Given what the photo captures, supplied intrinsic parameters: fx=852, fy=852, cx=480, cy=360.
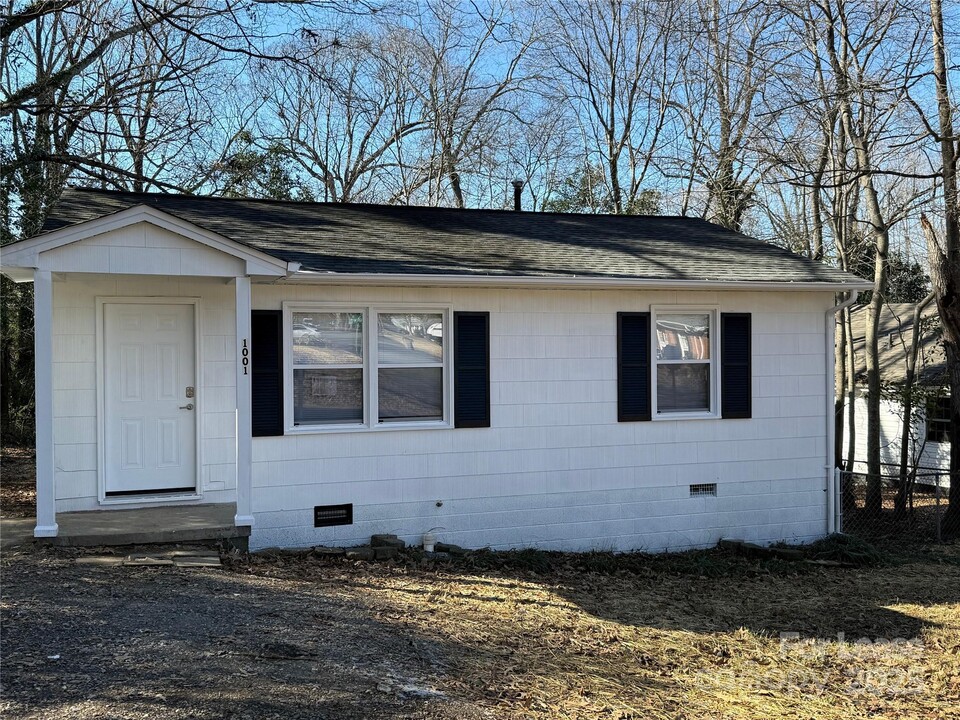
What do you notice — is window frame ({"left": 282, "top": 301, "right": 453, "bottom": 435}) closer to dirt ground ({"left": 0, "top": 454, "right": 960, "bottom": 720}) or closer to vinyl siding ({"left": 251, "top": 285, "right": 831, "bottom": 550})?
vinyl siding ({"left": 251, "top": 285, "right": 831, "bottom": 550})

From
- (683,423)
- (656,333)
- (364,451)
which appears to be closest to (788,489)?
(683,423)

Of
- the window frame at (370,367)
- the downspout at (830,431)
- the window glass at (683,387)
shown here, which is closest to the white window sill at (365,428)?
the window frame at (370,367)

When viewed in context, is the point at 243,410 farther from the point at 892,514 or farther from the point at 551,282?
the point at 892,514

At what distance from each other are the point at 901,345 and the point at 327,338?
17.3m

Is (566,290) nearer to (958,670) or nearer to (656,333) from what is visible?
(656,333)

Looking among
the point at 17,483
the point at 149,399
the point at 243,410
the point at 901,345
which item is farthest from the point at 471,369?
the point at 901,345

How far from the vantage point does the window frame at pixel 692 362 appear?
9.77 metres

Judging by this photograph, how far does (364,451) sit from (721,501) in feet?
14.1

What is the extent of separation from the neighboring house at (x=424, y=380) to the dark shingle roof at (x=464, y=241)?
6 centimetres

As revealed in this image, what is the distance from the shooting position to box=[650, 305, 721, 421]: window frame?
9.77m

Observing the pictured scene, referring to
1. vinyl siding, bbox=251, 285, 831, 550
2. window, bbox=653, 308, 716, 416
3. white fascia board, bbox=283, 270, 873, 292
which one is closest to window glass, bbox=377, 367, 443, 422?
vinyl siding, bbox=251, 285, 831, 550

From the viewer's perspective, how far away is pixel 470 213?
11945 mm

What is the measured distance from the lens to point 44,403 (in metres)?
7.23

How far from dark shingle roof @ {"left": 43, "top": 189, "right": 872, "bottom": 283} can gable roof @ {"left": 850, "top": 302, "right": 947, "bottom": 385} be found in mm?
8100
